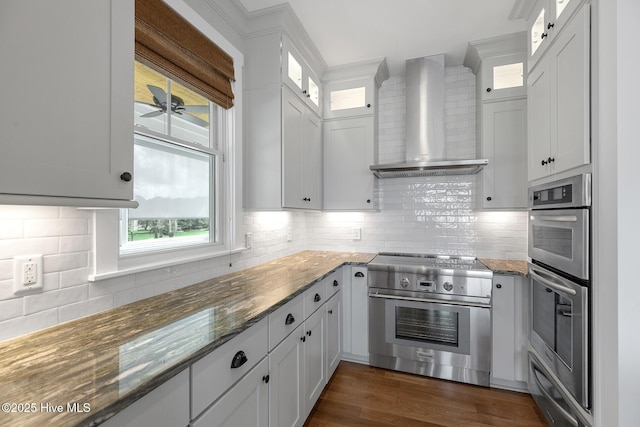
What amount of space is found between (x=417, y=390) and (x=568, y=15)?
103 inches

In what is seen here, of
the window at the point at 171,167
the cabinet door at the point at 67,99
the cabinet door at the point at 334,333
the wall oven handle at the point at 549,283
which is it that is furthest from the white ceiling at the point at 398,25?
the cabinet door at the point at 334,333

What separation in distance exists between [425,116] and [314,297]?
2073 millimetres

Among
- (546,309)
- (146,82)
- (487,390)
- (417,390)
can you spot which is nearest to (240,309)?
(146,82)

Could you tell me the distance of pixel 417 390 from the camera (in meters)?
2.25

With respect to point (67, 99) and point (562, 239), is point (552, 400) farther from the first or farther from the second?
point (67, 99)

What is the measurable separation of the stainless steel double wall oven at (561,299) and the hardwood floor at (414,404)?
8.5 inches

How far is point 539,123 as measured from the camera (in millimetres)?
1894

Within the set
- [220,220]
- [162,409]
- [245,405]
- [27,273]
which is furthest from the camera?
[220,220]

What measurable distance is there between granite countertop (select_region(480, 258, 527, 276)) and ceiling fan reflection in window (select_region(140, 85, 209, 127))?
2479mm

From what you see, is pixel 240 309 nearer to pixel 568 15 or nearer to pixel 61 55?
pixel 61 55

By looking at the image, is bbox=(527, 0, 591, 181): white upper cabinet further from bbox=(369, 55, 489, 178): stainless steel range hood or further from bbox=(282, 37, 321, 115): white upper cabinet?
bbox=(282, 37, 321, 115): white upper cabinet

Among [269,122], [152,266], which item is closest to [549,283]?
[269,122]

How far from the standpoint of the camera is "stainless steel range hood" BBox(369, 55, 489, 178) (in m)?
2.80

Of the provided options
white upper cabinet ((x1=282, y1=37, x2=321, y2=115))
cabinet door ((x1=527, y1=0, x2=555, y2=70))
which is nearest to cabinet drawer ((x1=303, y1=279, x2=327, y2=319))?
white upper cabinet ((x1=282, y1=37, x2=321, y2=115))
